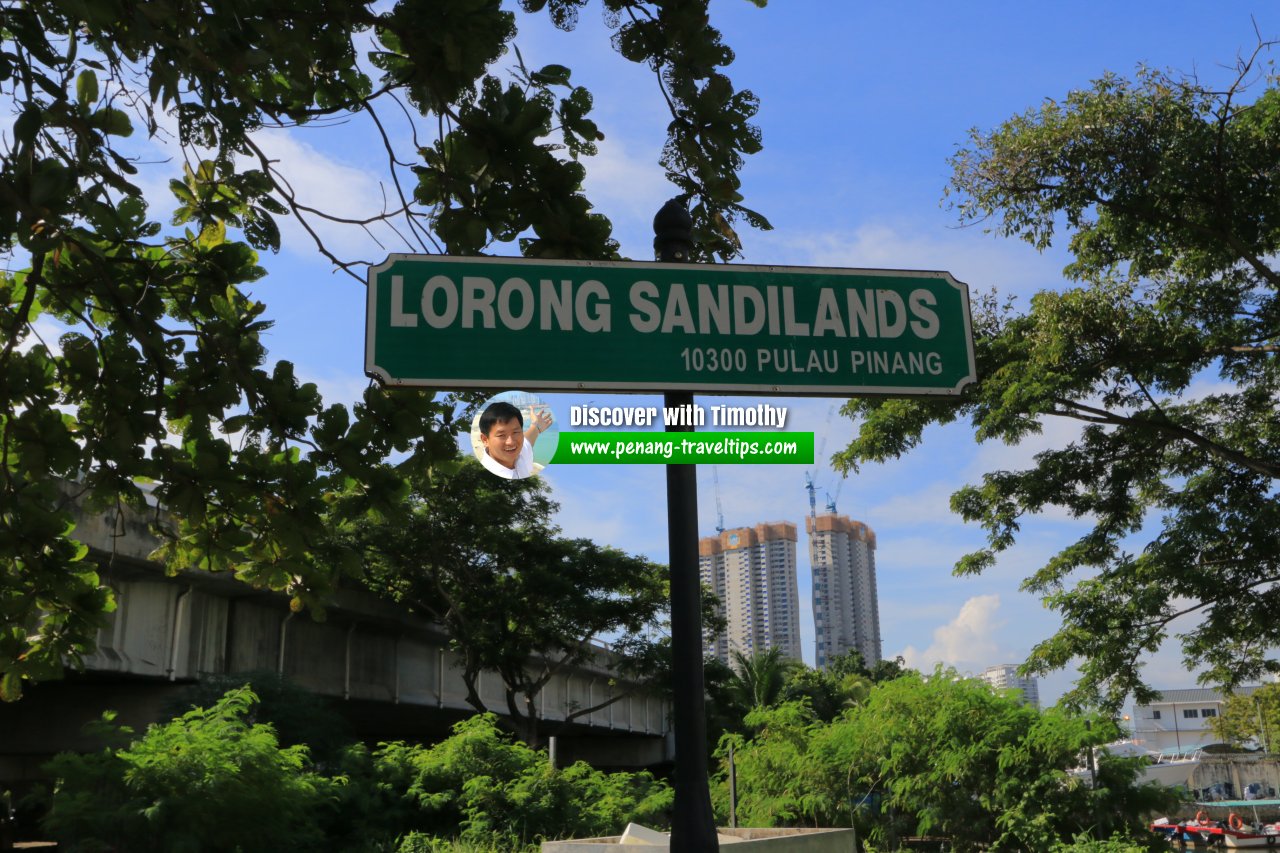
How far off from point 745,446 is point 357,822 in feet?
42.0

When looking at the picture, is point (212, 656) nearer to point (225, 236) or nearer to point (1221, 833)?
point (225, 236)

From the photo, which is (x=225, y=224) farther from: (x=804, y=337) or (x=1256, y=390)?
(x=1256, y=390)

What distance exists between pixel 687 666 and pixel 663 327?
831 millimetres

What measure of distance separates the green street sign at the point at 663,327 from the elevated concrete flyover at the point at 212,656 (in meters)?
12.3

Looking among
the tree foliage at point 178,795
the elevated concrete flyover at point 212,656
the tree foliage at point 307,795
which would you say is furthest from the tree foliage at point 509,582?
the tree foliage at point 178,795

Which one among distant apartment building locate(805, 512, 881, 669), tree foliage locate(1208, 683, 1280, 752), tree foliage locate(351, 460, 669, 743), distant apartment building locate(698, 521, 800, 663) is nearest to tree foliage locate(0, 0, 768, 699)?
tree foliage locate(351, 460, 669, 743)

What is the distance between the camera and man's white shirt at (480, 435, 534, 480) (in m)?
2.92

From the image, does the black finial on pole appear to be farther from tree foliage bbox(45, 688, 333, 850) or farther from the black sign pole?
tree foliage bbox(45, 688, 333, 850)

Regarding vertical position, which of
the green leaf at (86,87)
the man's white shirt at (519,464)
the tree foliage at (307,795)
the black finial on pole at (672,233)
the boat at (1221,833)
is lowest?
the boat at (1221,833)

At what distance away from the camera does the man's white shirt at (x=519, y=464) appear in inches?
115

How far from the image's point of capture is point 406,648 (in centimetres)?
Answer: 2841

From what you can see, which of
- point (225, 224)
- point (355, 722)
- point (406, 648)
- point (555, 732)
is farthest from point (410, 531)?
point (225, 224)

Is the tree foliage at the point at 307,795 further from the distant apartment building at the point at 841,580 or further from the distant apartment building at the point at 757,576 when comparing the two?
the distant apartment building at the point at 841,580

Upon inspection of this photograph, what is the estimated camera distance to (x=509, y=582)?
2878cm
